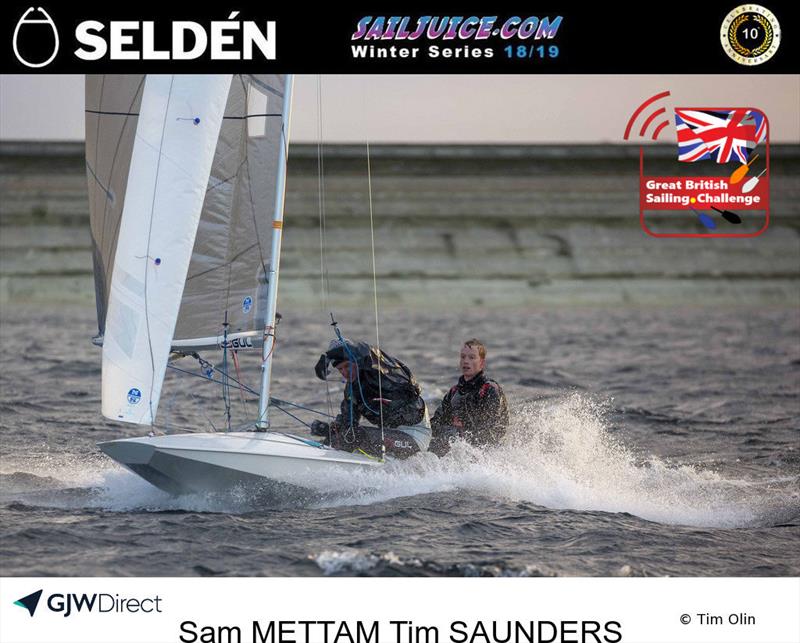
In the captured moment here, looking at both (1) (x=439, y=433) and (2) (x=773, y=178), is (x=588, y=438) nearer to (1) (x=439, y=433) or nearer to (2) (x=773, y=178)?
(1) (x=439, y=433)

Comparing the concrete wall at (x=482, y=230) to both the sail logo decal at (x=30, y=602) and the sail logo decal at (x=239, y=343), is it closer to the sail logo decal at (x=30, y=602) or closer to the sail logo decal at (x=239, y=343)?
the sail logo decal at (x=239, y=343)

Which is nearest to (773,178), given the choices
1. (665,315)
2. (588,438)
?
(665,315)

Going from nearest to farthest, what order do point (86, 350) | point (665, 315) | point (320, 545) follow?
1. point (320, 545)
2. point (86, 350)
3. point (665, 315)

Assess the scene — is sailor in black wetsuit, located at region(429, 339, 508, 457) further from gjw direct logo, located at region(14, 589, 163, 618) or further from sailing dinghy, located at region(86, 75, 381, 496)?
gjw direct logo, located at region(14, 589, 163, 618)

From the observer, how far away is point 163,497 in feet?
27.1

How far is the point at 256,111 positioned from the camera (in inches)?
336

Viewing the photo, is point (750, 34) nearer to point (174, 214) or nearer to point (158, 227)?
point (174, 214)

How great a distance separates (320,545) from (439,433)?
2.10 metres

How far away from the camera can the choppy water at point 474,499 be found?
707 centimetres

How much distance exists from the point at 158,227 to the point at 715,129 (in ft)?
17.5

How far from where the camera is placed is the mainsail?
322 inches

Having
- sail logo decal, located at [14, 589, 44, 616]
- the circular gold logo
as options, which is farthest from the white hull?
the circular gold logo

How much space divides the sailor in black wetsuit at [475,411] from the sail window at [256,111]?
7.60 feet

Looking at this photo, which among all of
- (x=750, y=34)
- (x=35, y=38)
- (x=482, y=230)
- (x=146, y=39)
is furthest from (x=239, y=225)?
(x=482, y=230)
